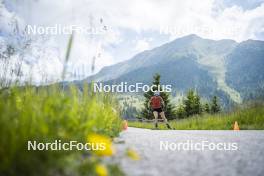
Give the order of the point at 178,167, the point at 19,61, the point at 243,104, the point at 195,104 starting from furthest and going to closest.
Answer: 1. the point at 195,104
2. the point at 243,104
3. the point at 19,61
4. the point at 178,167

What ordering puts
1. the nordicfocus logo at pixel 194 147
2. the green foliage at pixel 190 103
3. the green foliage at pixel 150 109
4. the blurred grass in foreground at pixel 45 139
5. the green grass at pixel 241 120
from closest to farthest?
the blurred grass in foreground at pixel 45 139
the nordicfocus logo at pixel 194 147
the green grass at pixel 241 120
the green foliage at pixel 150 109
the green foliage at pixel 190 103

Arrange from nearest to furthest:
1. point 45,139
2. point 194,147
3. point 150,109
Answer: point 45,139, point 194,147, point 150,109

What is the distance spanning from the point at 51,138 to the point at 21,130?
0.34 m

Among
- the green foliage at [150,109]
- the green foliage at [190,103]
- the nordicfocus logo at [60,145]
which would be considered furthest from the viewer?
the green foliage at [190,103]

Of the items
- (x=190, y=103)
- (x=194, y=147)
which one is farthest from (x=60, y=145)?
(x=190, y=103)

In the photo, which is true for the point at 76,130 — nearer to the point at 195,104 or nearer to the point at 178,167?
the point at 178,167

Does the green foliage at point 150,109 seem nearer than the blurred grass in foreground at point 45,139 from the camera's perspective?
No

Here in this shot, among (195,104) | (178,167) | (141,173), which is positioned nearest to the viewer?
(141,173)

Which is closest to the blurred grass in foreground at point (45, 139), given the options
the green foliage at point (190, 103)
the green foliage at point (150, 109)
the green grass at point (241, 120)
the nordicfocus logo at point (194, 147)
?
the nordicfocus logo at point (194, 147)

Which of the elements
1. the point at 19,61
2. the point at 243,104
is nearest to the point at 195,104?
the point at 243,104

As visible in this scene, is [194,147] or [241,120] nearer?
[194,147]

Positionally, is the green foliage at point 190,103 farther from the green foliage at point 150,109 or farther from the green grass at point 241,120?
the green grass at point 241,120

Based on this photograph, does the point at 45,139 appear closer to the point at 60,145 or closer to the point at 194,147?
the point at 60,145

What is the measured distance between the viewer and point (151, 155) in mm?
3641
